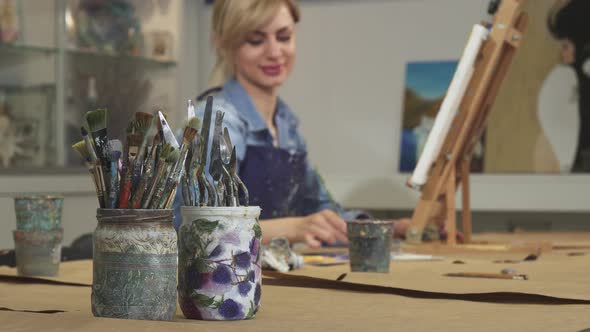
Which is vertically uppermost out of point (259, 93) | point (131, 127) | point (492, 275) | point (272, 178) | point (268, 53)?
point (268, 53)

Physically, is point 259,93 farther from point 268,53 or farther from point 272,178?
point 272,178

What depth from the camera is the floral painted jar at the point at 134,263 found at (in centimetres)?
80

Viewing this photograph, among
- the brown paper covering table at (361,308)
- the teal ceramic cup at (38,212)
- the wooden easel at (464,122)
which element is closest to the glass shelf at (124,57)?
the wooden easel at (464,122)

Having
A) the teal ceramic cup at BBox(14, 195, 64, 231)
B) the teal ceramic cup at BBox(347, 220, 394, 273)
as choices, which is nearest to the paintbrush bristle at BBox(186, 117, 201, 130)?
the teal ceramic cup at BBox(14, 195, 64, 231)

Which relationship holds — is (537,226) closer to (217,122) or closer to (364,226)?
(364,226)

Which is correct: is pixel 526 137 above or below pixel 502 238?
above

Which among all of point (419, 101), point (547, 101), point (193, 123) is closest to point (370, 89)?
point (419, 101)

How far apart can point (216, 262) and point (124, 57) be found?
2.46m

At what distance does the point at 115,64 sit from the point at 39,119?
0.36 meters

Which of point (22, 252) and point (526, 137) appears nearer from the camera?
point (22, 252)

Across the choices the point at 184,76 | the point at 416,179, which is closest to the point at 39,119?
the point at 184,76

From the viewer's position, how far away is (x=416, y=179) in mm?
2051

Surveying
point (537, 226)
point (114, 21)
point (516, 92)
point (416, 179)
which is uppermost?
point (114, 21)

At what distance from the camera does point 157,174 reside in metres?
0.81
